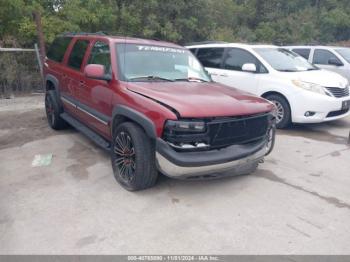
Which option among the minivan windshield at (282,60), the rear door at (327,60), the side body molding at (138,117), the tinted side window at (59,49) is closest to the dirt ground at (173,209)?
the side body molding at (138,117)

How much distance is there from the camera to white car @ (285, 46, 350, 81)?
9672mm

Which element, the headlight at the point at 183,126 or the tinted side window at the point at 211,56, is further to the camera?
the tinted side window at the point at 211,56

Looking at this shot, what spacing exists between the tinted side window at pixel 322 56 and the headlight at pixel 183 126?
7.96 m

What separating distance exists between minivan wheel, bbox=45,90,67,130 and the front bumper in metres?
3.44

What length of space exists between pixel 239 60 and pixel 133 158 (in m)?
4.55

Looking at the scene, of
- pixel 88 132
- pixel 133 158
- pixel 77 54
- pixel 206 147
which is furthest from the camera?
pixel 77 54

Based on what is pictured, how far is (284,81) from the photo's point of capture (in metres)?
6.77

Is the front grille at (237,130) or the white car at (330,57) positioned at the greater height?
the white car at (330,57)

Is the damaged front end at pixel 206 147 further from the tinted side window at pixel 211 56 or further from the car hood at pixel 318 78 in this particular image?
the tinted side window at pixel 211 56

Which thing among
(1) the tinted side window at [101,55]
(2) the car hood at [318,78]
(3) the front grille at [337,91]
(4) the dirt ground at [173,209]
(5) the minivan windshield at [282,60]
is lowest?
(4) the dirt ground at [173,209]

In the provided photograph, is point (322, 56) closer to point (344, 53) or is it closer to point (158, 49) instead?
point (344, 53)

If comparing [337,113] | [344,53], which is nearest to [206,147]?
[337,113]

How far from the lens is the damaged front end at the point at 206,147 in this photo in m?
3.52

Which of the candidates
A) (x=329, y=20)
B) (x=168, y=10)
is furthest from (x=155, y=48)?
(x=329, y=20)
